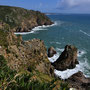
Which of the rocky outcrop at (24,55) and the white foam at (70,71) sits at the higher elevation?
the rocky outcrop at (24,55)

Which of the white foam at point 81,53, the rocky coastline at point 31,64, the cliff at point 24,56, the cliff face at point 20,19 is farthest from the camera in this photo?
the cliff face at point 20,19

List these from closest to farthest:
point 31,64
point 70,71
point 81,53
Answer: point 31,64 → point 70,71 → point 81,53

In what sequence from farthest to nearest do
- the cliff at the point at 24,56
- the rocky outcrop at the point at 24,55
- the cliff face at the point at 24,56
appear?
the rocky outcrop at the point at 24,55, the cliff face at the point at 24,56, the cliff at the point at 24,56

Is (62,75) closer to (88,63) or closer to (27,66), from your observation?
(88,63)

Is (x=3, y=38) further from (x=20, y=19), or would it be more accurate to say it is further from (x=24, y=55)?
(x=20, y=19)

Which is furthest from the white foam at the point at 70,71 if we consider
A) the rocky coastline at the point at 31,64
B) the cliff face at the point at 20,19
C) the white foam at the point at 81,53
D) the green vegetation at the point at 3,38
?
the cliff face at the point at 20,19

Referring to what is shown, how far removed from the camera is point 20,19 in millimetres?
130000

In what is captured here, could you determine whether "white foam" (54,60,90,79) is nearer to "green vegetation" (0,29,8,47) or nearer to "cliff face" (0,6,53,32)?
"green vegetation" (0,29,8,47)

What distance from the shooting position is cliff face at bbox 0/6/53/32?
391ft

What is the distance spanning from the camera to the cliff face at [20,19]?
4686 inches

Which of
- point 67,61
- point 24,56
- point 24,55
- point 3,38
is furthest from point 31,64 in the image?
point 67,61

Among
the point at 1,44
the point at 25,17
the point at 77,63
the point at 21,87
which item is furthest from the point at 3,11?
the point at 21,87

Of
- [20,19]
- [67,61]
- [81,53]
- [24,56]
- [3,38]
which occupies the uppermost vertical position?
[3,38]

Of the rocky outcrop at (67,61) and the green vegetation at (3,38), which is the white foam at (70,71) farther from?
the green vegetation at (3,38)
